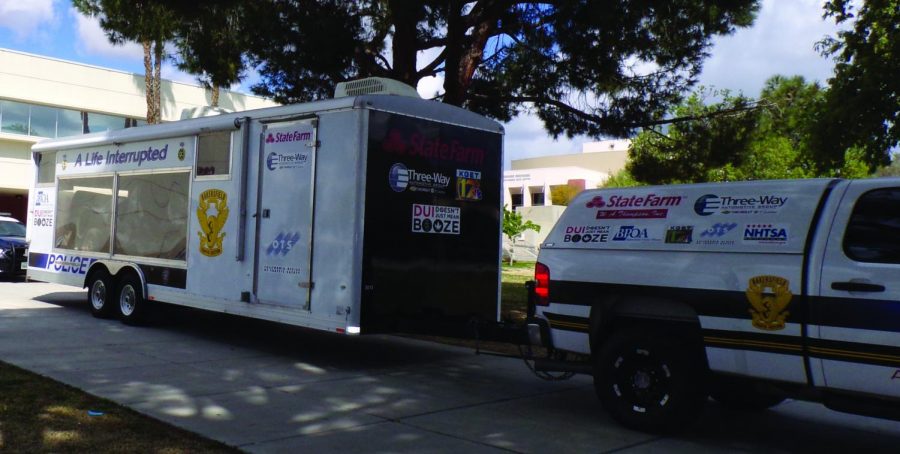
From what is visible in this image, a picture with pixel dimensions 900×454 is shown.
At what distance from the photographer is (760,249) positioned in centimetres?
585

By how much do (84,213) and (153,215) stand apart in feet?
7.02

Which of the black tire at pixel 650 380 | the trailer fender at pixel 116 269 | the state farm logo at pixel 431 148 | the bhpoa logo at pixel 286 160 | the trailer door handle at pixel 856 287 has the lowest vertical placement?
the black tire at pixel 650 380

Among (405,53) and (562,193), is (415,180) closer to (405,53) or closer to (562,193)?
(405,53)

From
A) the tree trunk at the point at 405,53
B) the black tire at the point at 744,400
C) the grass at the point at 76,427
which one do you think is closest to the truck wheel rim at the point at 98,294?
the grass at the point at 76,427

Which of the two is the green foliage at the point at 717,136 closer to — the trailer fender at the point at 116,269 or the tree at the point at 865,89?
the tree at the point at 865,89

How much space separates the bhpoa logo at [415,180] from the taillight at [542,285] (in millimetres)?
2310

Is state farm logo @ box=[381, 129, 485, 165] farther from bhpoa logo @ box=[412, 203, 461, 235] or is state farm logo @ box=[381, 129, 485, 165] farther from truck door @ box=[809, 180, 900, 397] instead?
truck door @ box=[809, 180, 900, 397]

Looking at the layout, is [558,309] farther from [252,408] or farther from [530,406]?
[252,408]

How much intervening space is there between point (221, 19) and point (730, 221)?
10139mm

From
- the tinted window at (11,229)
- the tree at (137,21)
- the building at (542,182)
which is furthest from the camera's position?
the building at (542,182)

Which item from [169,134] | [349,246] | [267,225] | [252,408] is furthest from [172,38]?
[252,408]

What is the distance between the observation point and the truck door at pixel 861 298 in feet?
17.1

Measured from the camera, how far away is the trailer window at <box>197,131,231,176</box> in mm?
10203

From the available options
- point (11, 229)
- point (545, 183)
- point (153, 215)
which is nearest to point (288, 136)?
point (153, 215)
